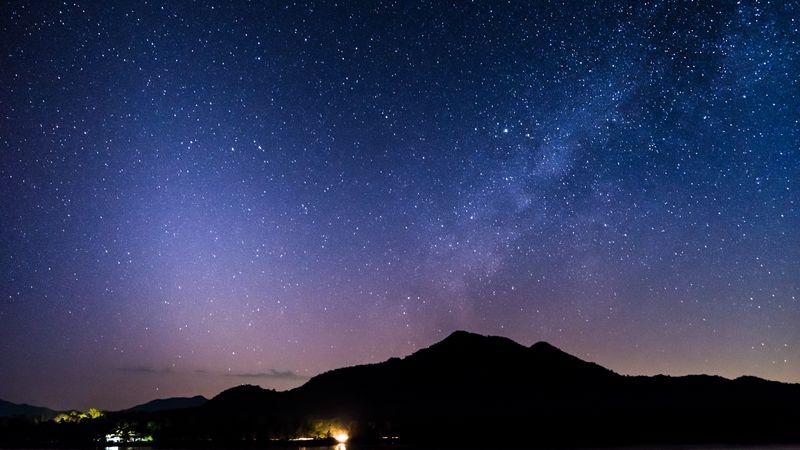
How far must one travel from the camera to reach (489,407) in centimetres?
8569

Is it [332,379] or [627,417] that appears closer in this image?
[627,417]

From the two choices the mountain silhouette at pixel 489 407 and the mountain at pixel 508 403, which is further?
the mountain at pixel 508 403

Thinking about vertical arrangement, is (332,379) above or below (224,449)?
above

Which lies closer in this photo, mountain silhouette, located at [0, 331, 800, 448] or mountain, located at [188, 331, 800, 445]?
mountain silhouette, located at [0, 331, 800, 448]

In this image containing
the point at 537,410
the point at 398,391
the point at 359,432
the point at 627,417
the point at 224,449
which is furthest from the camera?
the point at 398,391

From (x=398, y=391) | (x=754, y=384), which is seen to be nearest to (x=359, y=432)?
(x=398, y=391)

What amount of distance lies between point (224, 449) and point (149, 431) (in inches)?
458

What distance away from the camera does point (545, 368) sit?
11150 centimetres

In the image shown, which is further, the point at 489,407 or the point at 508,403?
the point at 508,403

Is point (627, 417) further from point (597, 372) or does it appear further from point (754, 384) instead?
point (597, 372)

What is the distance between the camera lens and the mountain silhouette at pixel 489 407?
5044 centimetres

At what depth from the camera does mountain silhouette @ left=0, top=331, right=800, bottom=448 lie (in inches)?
1986

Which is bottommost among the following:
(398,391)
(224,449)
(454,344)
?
(224,449)

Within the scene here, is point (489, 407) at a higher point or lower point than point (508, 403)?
lower
